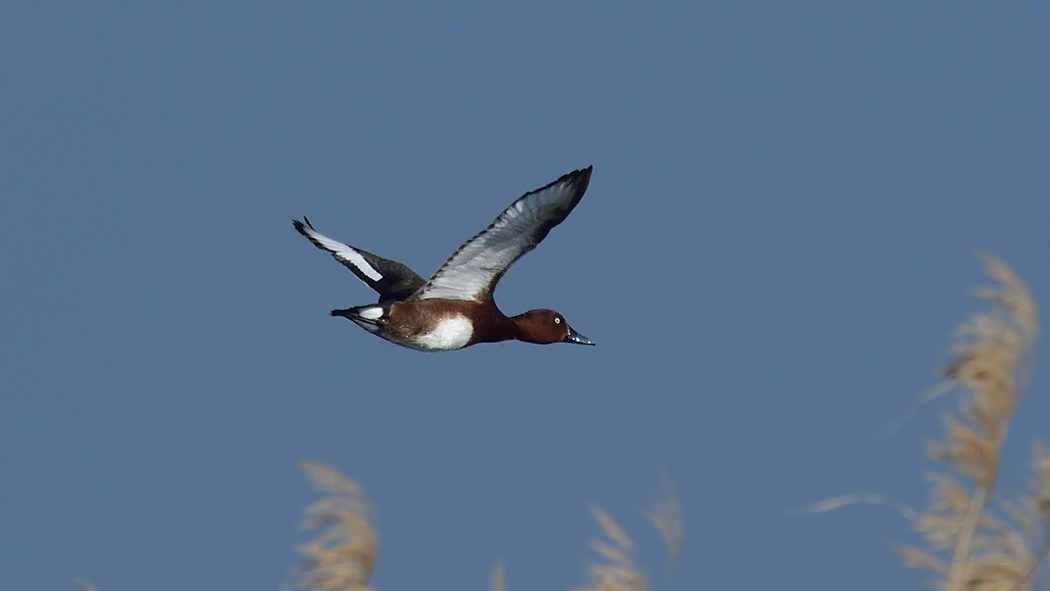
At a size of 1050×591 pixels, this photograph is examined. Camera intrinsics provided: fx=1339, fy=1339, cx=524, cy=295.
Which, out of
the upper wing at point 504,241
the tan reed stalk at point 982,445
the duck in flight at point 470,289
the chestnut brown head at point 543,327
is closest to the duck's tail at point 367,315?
the duck in flight at point 470,289

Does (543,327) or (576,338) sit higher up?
(576,338)

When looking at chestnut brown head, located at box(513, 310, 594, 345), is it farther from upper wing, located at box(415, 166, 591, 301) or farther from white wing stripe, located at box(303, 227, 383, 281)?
white wing stripe, located at box(303, 227, 383, 281)

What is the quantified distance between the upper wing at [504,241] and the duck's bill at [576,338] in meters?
1.86

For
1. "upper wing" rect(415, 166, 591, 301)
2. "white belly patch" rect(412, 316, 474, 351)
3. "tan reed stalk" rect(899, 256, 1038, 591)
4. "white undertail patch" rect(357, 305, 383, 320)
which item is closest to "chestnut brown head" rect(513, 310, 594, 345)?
"white belly patch" rect(412, 316, 474, 351)

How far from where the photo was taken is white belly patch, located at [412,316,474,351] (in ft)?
40.5

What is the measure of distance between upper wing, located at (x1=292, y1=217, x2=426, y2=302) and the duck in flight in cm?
1

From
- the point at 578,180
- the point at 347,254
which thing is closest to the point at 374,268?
the point at 347,254

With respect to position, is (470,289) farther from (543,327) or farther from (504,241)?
(543,327)

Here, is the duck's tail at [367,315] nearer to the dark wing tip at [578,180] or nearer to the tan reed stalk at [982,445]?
the dark wing tip at [578,180]

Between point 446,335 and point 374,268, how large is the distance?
212 centimetres

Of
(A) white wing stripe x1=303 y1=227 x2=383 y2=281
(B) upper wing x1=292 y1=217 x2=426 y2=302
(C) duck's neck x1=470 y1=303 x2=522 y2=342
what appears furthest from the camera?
(A) white wing stripe x1=303 y1=227 x2=383 y2=281

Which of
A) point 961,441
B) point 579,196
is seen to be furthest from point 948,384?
point 579,196

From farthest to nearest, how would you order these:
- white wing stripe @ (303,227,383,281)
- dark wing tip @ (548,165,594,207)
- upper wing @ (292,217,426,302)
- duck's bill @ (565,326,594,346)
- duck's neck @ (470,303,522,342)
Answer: white wing stripe @ (303,227,383,281)
duck's bill @ (565,326,594,346)
upper wing @ (292,217,426,302)
duck's neck @ (470,303,522,342)
dark wing tip @ (548,165,594,207)

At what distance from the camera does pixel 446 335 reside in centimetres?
1241
